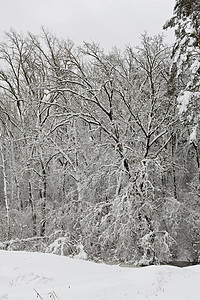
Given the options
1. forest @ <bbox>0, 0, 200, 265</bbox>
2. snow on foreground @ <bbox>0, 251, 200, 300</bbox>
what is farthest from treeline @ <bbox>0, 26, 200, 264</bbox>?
snow on foreground @ <bbox>0, 251, 200, 300</bbox>

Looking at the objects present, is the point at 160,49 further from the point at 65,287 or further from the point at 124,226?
the point at 65,287

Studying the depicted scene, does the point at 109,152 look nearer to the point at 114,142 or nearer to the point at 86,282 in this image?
the point at 114,142

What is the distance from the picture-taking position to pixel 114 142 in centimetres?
1391

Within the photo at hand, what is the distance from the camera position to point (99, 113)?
1516 centimetres

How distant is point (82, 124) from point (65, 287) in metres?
13.8

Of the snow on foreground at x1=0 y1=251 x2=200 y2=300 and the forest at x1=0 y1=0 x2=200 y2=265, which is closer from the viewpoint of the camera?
the snow on foreground at x1=0 y1=251 x2=200 y2=300

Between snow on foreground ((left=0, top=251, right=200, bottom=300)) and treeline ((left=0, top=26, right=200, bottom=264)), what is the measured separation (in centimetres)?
491

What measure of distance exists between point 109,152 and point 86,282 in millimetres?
8834

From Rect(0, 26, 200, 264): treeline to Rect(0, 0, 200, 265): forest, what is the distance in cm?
5

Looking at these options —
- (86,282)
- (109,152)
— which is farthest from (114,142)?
(86,282)

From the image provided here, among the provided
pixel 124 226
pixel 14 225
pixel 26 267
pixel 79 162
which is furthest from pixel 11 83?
pixel 26 267

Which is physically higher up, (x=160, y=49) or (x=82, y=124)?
(x=160, y=49)

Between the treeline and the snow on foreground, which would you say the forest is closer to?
the treeline

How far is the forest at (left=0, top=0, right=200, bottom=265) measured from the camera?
12117mm
